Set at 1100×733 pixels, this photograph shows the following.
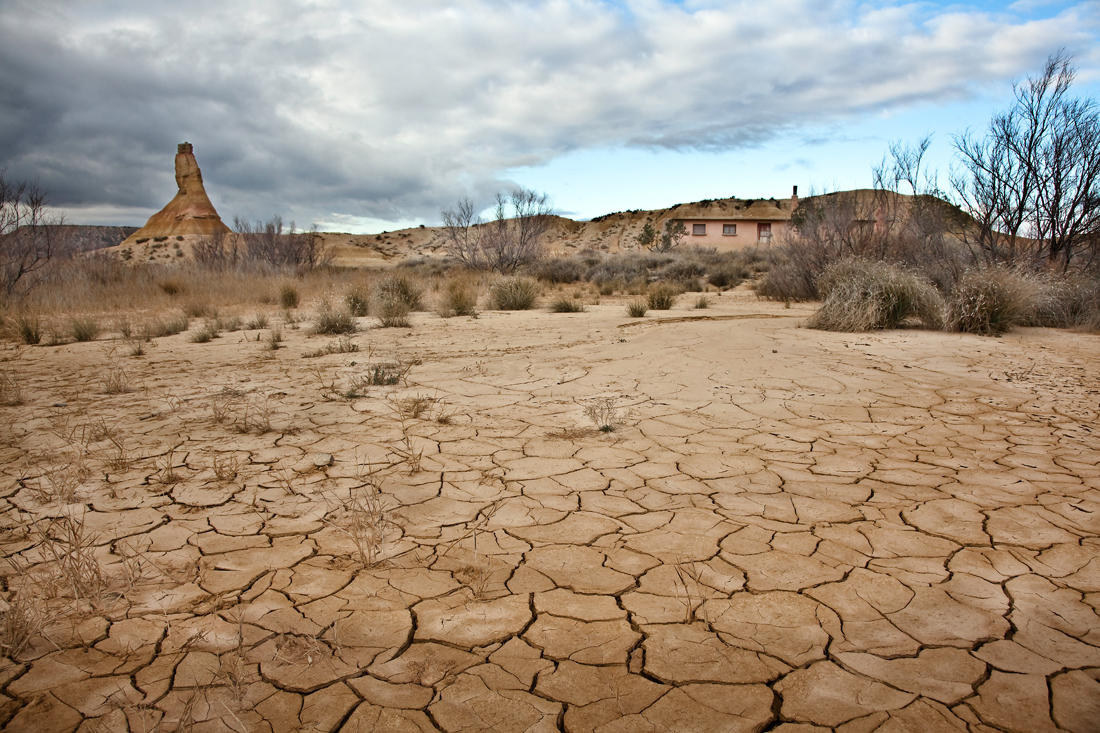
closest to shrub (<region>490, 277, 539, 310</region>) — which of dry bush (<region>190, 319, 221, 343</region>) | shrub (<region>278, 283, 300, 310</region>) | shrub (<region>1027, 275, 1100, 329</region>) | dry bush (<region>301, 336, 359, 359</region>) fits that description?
shrub (<region>278, 283, 300, 310</region>)

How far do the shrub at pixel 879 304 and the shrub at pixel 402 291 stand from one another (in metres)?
6.67

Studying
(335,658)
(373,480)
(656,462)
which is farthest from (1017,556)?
(373,480)

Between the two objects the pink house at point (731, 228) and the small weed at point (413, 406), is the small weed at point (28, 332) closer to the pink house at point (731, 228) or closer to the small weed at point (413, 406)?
the small weed at point (413, 406)

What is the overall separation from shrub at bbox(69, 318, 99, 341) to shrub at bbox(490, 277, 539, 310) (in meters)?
6.13

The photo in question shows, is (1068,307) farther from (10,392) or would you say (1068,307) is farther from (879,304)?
(10,392)

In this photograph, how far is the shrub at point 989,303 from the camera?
23.2 ft

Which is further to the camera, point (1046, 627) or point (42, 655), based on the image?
point (1046, 627)

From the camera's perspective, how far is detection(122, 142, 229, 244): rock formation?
45.9 metres

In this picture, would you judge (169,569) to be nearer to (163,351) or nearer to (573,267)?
(163,351)

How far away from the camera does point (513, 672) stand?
159 centimetres

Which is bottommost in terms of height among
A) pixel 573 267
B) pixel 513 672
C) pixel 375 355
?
pixel 513 672

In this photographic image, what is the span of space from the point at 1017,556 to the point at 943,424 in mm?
1869

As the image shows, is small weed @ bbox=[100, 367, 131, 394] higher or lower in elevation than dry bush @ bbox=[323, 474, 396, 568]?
higher

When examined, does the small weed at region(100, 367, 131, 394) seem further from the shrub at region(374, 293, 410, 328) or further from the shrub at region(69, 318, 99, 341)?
the shrub at region(374, 293, 410, 328)
